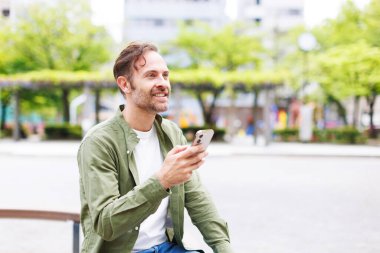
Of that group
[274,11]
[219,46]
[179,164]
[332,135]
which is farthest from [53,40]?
[274,11]

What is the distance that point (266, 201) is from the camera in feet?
30.6

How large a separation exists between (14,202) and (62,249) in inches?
141

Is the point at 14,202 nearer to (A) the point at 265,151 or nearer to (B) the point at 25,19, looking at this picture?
(A) the point at 265,151

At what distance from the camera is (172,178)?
1829 millimetres

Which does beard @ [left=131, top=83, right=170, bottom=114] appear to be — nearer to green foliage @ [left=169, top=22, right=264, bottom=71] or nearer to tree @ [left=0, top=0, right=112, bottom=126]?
tree @ [left=0, top=0, right=112, bottom=126]

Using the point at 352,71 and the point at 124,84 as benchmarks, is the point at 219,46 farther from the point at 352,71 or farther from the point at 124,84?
the point at 124,84

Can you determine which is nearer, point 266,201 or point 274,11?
point 266,201

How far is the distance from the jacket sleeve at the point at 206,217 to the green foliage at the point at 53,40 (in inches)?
1166

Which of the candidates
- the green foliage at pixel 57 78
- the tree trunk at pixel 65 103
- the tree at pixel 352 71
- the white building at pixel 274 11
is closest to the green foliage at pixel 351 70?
the tree at pixel 352 71

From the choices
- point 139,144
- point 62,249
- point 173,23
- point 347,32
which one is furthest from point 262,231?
point 173,23

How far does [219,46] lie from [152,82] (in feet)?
101

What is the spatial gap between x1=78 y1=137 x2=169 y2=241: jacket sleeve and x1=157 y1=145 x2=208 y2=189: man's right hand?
0.04 m

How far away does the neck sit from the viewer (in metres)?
2.22

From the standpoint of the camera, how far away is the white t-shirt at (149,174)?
7.27ft
